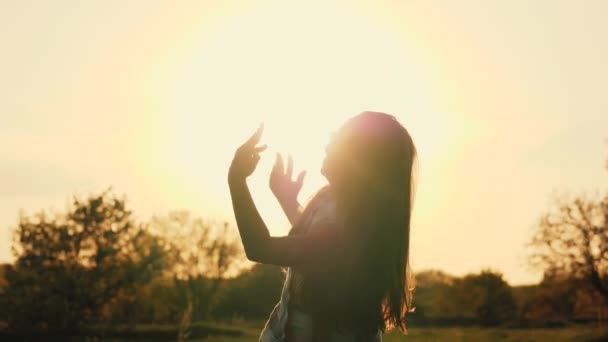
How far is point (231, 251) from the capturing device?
72688mm

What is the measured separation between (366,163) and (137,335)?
41.2 m

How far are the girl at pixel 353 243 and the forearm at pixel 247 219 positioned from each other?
4.5 inches

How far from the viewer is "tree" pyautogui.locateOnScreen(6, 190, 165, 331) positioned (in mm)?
39938

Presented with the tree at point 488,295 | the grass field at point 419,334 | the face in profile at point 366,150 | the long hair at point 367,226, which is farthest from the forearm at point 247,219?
the tree at point 488,295

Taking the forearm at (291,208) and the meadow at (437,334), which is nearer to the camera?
the forearm at (291,208)

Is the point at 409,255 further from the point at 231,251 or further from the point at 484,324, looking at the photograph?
the point at 231,251

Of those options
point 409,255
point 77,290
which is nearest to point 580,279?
point 77,290

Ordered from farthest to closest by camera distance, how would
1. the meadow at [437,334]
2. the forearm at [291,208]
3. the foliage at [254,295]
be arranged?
the foliage at [254,295] < the meadow at [437,334] < the forearm at [291,208]

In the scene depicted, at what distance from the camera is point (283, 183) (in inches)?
158

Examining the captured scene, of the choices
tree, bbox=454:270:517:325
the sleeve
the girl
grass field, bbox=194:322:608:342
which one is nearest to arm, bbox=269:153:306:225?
the girl

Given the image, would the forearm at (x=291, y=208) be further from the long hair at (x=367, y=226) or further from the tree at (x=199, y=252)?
the tree at (x=199, y=252)

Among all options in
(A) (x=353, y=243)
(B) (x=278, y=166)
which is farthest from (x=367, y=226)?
(B) (x=278, y=166)

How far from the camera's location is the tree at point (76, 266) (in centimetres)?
3994

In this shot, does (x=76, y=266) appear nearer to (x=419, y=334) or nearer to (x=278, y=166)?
(x=419, y=334)
